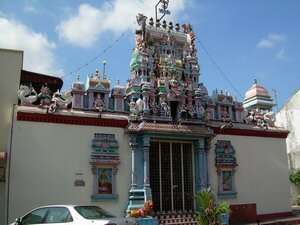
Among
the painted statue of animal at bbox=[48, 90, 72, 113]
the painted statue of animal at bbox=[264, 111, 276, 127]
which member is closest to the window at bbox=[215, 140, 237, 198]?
the painted statue of animal at bbox=[264, 111, 276, 127]

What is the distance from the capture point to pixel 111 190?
46.4 feet

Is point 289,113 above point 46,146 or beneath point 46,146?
above

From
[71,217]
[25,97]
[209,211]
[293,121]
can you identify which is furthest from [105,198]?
[293,121]

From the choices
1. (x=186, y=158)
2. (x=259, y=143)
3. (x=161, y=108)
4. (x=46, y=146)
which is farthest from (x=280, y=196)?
(x=46, y=146)

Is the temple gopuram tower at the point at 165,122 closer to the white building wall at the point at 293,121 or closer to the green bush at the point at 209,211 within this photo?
the green bush at the point at 209,211

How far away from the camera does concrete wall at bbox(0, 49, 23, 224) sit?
46.2ft

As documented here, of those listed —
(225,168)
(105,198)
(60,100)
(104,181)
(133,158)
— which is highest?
(60,100)

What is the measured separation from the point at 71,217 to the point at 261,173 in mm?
11350

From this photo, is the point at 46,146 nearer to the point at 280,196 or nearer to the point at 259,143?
the point at 259,143

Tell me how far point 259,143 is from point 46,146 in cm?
980

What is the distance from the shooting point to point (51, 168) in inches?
526

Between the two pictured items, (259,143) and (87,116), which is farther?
(259,143)

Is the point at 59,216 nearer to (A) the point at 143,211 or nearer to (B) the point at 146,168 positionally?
(A) the point at 143,211

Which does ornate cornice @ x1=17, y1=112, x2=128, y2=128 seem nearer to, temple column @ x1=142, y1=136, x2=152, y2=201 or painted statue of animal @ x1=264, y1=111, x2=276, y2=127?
temple column @ x1=142, y1=136, x2=152, y2=201
